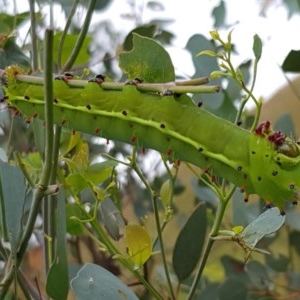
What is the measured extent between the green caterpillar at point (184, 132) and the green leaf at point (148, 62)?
0.02m

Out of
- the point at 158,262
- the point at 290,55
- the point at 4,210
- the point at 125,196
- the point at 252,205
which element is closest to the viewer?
the point at 4,210

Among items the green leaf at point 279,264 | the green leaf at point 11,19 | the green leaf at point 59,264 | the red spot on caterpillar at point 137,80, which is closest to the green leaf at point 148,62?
the red spot on caterpillar at point 137,80

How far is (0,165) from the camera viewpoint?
0.65m

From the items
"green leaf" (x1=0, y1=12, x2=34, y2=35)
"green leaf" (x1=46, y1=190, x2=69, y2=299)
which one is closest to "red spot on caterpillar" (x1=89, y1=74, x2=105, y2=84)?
"green leaf" (x1=46, y1=190, x2=69, y2=299)

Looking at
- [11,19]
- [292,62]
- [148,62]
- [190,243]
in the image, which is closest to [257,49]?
[148,62]

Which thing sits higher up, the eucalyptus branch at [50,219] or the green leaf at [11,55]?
the green leaf at [11,55]

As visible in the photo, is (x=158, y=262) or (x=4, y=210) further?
(x=158, y=262)

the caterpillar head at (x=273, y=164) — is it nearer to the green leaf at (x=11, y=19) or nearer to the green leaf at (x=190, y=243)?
the green leaf at (x=190, y=243)

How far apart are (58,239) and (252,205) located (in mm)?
450

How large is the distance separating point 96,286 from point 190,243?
0.92 feet

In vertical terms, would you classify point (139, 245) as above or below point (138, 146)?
below

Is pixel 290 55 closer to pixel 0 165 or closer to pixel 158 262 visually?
pixel 0 165

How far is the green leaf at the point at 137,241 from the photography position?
0.65 meters

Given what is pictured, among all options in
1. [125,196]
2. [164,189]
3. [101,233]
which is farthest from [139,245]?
[125,196]
